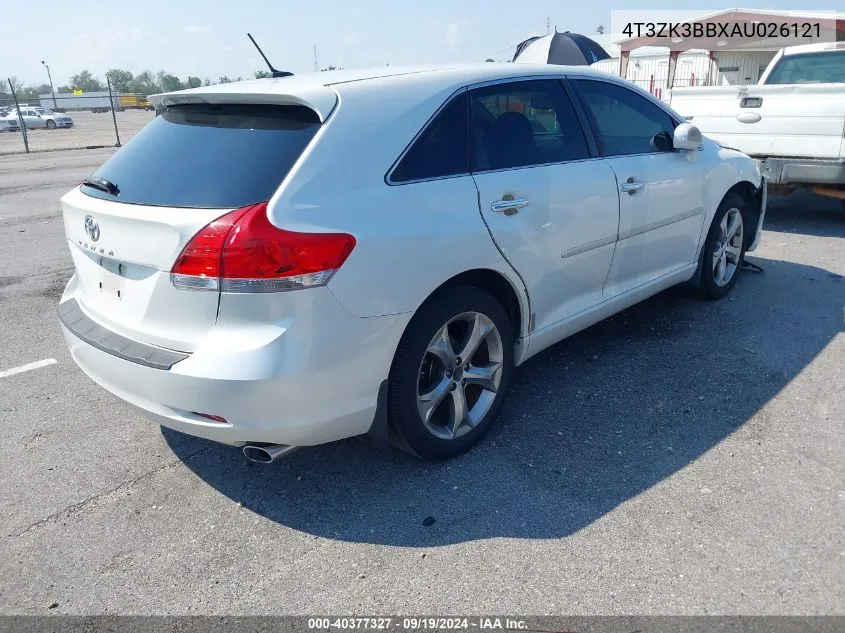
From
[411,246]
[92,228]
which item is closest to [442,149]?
[411,246]

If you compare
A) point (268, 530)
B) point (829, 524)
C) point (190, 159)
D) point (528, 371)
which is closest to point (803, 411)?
point (829, 524)

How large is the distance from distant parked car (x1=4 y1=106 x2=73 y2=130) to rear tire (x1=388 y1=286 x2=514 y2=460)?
4364 centimetres

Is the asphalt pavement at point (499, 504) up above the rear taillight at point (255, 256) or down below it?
below

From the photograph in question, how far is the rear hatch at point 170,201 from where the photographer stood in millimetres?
2584

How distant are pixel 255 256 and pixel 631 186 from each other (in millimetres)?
2427

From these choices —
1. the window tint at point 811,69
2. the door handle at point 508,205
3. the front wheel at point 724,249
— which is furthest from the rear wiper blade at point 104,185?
the window tint at point 811,69

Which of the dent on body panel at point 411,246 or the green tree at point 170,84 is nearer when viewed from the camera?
the dent on body panel at point 411,246

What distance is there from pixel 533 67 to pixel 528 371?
1.76 meters

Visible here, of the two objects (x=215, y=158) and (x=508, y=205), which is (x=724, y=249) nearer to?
(x=508, y=205)

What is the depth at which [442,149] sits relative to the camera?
10.1ft

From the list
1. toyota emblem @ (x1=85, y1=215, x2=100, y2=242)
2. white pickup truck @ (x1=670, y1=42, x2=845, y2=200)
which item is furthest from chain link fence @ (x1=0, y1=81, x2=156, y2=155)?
white pickup truck @ (x1=670, y1=42, x2=845, y2=200)

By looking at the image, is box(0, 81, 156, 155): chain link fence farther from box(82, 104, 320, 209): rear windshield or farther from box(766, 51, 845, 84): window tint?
box(766, 51, 845, 84): window tint

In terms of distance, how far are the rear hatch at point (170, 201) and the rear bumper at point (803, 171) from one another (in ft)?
20.5

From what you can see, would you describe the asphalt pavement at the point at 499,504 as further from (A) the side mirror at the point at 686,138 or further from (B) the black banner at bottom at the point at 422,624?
(A) the side mirror at the point at 686,138
